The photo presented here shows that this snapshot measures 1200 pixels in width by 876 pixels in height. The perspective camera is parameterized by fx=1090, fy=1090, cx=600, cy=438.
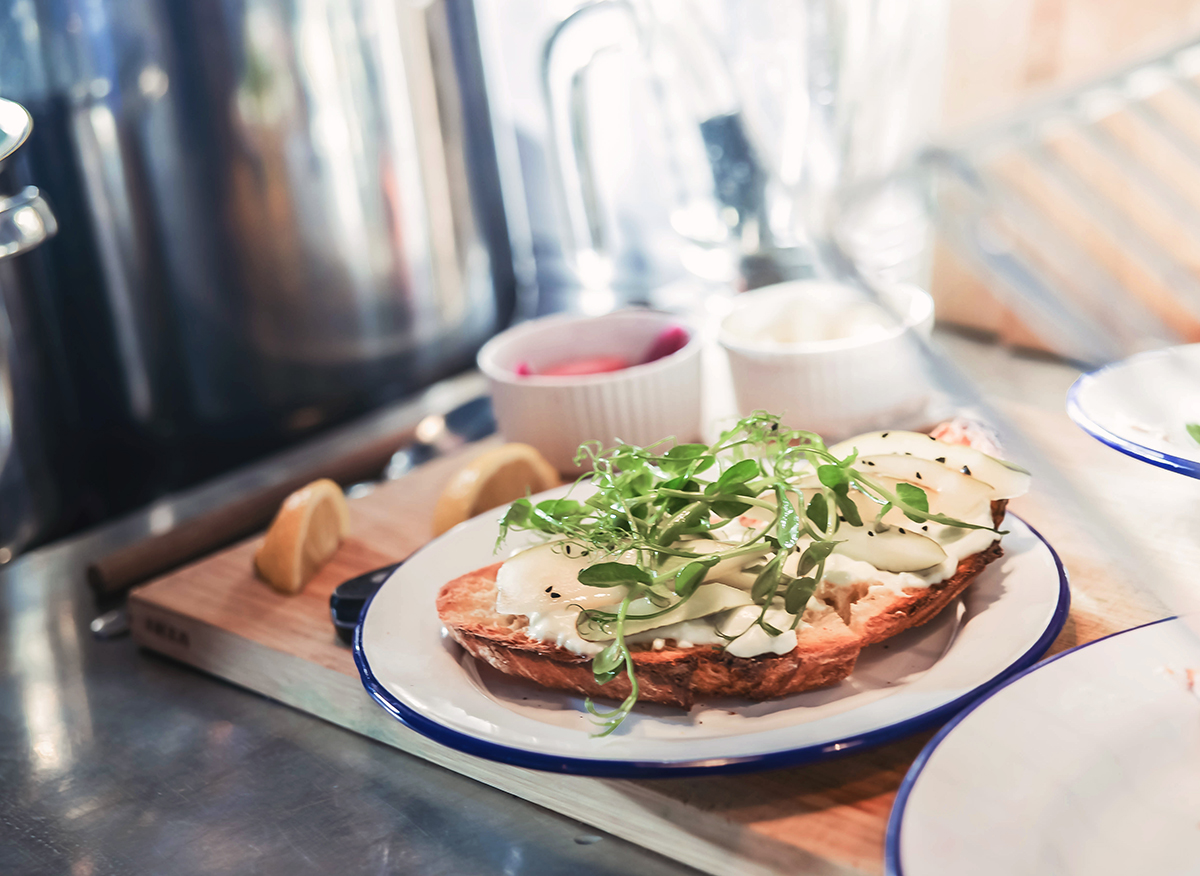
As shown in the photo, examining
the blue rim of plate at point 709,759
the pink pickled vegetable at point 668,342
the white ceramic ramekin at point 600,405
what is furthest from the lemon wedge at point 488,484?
the blue rim of plate at point 709,759

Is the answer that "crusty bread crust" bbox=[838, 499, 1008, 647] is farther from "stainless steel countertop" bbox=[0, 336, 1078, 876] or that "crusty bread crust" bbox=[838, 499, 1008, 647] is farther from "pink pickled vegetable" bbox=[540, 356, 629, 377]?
"pink pickled vegetable" bbox=[540, 356, 629, 377]

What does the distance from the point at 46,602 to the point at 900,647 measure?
0.56 metres

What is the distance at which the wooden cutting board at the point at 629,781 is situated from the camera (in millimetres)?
398

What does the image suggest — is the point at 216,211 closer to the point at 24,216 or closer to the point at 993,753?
the point at 24,216

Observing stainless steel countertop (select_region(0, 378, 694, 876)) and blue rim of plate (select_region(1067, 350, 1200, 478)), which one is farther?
blue rim of plate (select_region(1067, 350, 1200, 478))

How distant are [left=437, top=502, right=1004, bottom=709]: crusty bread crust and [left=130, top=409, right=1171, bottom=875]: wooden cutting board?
0.11 ft

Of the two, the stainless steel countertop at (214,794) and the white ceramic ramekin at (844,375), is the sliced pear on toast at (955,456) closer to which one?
the white ceramic ramekin at (844,375)

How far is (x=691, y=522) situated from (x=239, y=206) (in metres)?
0.49

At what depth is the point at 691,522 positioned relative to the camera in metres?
0.47

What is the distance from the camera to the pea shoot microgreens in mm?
430

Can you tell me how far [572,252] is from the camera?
1.17 m

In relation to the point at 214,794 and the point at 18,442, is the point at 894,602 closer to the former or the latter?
the point at 214,794

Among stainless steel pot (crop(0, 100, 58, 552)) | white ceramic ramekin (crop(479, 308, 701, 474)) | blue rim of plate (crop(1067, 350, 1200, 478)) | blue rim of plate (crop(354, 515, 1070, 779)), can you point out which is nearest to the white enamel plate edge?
blue rim of plate (crop(354, 515, 1070, 779))

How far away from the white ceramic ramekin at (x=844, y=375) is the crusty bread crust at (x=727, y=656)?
207 millimetres
